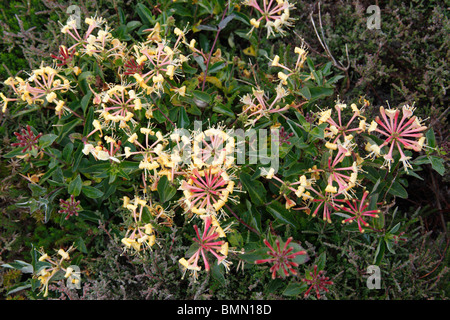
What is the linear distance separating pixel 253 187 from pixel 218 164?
0.26 metres

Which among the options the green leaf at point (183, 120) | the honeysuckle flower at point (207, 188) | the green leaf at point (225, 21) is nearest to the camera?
the honeysuckle flower at point (207, 188)

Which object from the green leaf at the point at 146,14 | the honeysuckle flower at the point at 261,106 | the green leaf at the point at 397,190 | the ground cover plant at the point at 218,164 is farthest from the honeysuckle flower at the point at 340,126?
the green leaf at the point at 146,14

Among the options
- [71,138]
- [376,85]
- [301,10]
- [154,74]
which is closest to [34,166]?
[71,138]

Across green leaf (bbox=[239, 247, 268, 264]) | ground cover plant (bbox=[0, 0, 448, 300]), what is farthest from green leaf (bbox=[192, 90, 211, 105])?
green leaf (bbox=[239, 247, 268, 264])

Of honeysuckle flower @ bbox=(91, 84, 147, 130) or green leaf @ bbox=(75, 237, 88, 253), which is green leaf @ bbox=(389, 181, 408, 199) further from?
green leaf @ bbox=(75, 237, 88, 253)

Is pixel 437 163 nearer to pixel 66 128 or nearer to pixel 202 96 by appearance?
pixel 202 96

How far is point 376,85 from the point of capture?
6.79ft

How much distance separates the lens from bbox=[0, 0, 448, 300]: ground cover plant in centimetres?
133

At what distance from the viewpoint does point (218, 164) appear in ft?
4.04

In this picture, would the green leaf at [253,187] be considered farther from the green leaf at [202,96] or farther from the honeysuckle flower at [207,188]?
the green leaf at [202,96]

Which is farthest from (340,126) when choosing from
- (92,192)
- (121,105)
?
(92,192)

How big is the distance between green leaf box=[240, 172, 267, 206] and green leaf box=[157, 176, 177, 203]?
0.87ft

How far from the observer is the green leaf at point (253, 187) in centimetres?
142

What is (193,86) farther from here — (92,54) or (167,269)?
(167,269)
